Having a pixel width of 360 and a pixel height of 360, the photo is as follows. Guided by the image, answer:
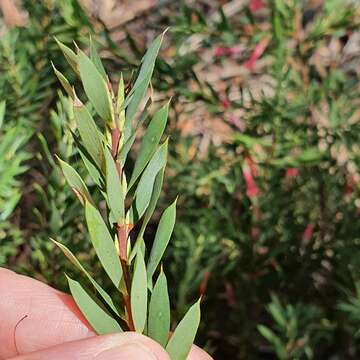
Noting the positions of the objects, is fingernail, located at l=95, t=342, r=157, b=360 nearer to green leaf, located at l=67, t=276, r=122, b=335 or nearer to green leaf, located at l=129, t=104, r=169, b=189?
green leaf, located at l=67, t=276, r=122, b=335

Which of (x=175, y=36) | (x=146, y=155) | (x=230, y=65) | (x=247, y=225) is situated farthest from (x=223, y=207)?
(x=230, y=65)

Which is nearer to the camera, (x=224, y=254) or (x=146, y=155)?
(x=146, y=155)

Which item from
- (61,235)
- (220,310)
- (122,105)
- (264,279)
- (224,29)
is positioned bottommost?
(220,310)

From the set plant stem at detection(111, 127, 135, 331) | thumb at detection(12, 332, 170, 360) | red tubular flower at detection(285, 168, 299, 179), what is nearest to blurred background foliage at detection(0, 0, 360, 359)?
red tubular flower at detection(285, 168, 299, 179)

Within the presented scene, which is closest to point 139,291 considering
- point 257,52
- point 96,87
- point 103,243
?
point 103,243

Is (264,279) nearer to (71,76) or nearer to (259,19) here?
(71,76)

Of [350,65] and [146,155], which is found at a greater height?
[146,155]

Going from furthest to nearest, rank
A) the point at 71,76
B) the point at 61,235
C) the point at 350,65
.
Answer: the point at 350,65
the point at 71,76
the point at 61,235
